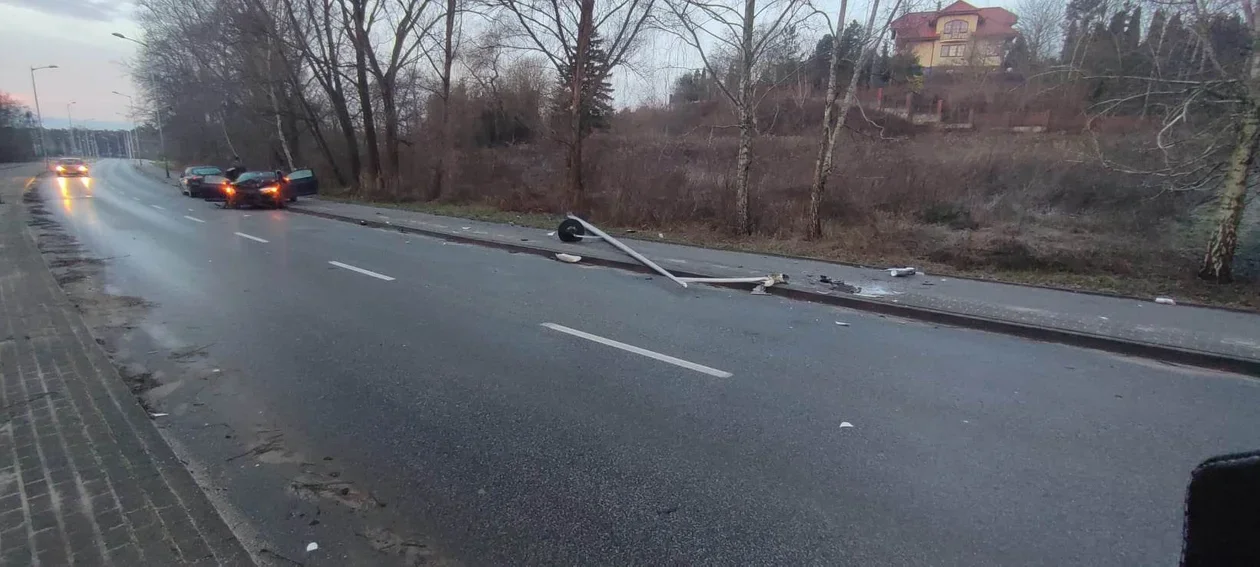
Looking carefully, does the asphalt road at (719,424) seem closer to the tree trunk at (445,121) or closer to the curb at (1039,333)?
the curb at (1039,333)

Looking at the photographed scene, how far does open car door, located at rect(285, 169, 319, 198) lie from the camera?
29250 mm

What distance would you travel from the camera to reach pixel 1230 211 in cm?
984

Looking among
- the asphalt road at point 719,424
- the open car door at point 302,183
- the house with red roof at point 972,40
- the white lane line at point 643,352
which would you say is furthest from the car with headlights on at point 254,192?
the house with red roof at point 972,40

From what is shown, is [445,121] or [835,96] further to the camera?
[445,121]

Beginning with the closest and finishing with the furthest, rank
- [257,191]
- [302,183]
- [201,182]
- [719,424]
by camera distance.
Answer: [719,424]
[257,191]
[201,182]
[302,183]

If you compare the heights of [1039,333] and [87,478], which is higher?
[87,478]

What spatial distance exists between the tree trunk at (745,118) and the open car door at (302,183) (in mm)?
22110

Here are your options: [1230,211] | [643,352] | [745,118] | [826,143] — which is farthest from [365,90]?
[1230,211]

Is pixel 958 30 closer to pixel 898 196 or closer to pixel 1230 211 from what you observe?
pixel 898 196

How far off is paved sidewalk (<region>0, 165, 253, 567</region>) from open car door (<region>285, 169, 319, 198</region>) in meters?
25.5

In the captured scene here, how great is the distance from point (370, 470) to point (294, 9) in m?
29.8

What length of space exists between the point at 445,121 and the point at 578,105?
838cm

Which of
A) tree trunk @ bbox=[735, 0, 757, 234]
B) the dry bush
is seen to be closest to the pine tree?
the dry bush

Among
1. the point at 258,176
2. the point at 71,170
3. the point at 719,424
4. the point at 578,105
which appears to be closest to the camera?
the point at 719,424
